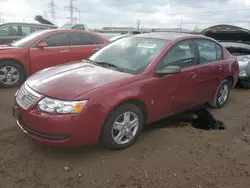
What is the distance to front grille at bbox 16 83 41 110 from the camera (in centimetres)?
291

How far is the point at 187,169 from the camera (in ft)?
9.57

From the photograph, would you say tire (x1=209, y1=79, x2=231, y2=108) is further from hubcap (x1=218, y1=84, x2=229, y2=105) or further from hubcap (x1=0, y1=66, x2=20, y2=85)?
hubcap (x1=0, y1=66, x2=20, y2=85)

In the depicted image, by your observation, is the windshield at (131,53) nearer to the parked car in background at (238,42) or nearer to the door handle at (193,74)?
the door handle at (193,74)

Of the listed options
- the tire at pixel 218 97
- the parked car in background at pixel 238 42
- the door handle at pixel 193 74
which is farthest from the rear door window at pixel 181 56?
the parked car in background at pixel 238 42

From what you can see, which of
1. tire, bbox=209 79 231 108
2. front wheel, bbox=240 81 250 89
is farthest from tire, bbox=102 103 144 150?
front wheel, bbox=240 81 250 89

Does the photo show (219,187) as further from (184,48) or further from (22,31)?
(22,31)

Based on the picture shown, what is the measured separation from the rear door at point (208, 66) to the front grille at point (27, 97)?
2716 millimetres

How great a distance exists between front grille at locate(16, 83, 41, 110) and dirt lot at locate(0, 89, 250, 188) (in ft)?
1.97

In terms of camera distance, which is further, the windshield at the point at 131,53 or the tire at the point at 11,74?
the tire at the point at 11,74

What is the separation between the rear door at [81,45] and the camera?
6855mm

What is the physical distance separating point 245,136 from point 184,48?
171 centimetres

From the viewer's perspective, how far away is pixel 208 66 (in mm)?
4449

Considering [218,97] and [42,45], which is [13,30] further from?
[218,97]

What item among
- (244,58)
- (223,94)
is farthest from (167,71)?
(244,58)
